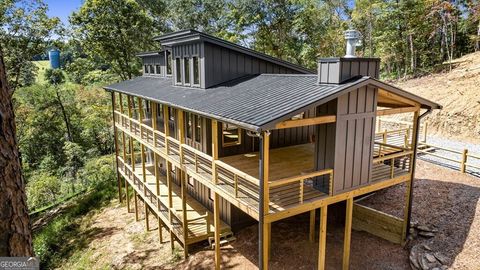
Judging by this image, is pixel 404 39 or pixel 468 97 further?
pixel 404 39

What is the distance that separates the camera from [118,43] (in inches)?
1158

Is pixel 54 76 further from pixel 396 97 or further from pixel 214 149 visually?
pixel 396 97

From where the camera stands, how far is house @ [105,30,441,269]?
27.2ft

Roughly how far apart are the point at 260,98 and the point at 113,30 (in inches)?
953

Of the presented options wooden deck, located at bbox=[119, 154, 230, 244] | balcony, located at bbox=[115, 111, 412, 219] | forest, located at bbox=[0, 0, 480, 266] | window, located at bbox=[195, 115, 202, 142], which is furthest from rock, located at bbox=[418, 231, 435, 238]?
forest, located at bbox=[0, 0, 480, 266]

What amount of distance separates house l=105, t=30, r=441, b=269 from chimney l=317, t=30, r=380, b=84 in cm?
3

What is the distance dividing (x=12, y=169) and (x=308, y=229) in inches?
446

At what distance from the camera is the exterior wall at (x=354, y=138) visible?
8883 millimetres

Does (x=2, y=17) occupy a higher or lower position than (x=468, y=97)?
higher

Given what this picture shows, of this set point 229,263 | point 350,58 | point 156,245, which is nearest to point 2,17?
point 156,245

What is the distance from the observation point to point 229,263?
11.5 m

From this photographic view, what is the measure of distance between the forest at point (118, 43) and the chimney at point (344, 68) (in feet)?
63.4

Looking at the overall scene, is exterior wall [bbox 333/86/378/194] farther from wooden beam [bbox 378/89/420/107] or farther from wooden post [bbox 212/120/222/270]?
wooden post [bbox 212/120/222/270]

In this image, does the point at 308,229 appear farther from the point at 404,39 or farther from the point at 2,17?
the point at 404,39
